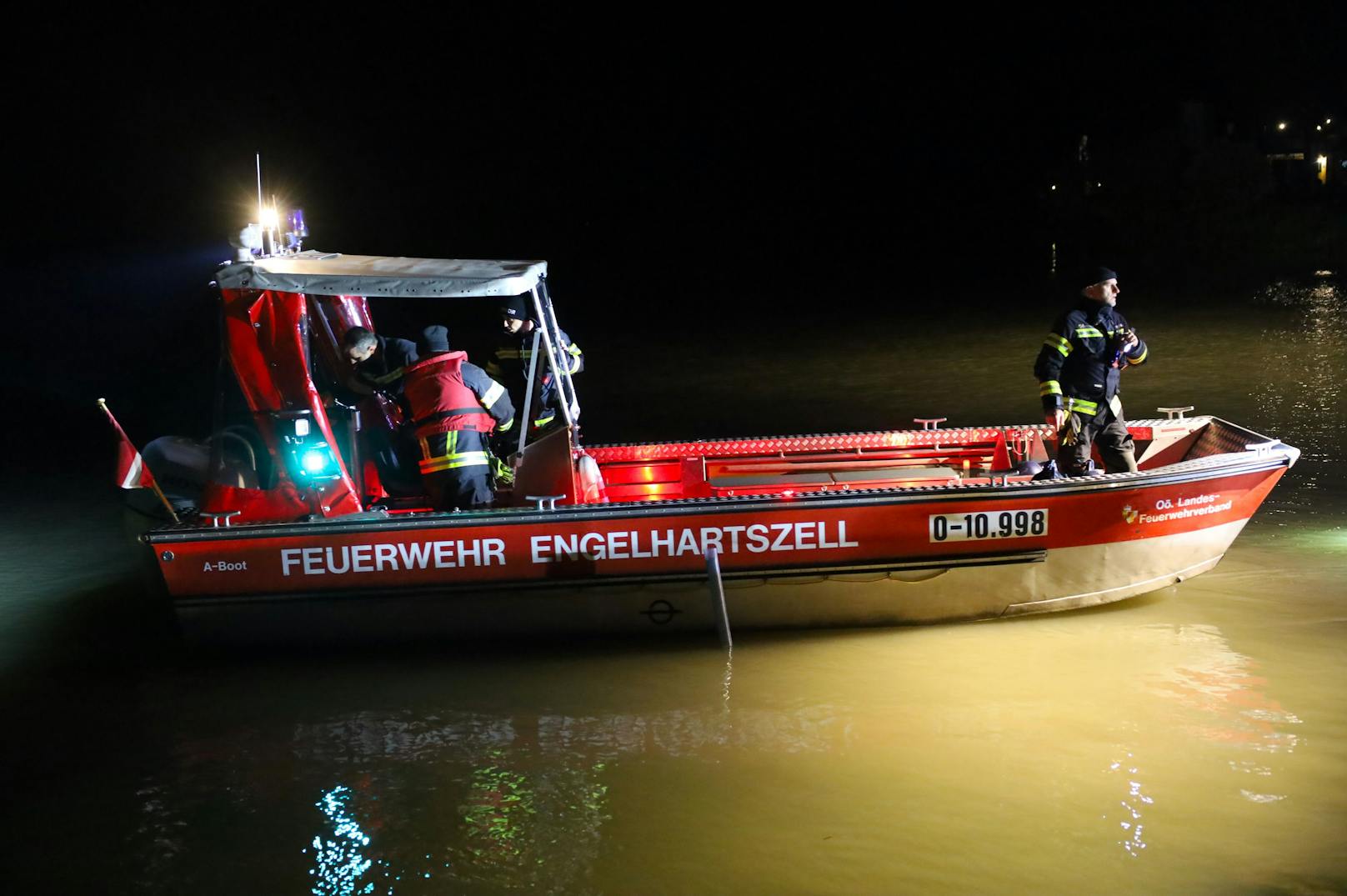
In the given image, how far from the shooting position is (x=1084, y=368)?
6.99 metres

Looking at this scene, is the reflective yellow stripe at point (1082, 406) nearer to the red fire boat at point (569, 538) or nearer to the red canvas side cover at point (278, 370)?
the red fire boat at point (569, 538)

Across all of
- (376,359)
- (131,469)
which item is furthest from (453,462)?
(131,469)

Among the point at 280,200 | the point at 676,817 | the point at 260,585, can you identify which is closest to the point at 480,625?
the point at 260,585

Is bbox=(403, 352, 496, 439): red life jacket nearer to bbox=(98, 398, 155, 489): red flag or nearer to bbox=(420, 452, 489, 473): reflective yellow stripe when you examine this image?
bbox=(420, 452, 489, 473): reflective yellow stripe

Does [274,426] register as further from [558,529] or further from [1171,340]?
[1171,340]

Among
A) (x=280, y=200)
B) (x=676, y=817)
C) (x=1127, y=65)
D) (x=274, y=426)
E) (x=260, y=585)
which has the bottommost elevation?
(x=676, y=817)

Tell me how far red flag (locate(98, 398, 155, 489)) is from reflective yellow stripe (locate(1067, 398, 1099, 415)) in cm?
461

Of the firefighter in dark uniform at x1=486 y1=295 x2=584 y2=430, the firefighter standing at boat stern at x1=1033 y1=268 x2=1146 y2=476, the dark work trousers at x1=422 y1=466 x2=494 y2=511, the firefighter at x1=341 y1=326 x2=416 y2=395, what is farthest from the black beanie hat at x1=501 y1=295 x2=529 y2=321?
the firefighter standing at boat stern at x1=1033 y1=268 x2=1146 y2=476

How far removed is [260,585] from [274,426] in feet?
2.53

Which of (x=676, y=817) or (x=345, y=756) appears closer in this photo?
(x=676, y=817)

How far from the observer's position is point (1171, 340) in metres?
17.0

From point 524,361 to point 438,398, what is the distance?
1366mm

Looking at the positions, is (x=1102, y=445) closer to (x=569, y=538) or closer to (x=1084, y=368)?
(x=1084, y=368)

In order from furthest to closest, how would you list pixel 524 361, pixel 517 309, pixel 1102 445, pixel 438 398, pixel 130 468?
pixel 524 361 < pixel 517 309 < pixel 1102 445 < pixel 438 398 < pixel 130 468
